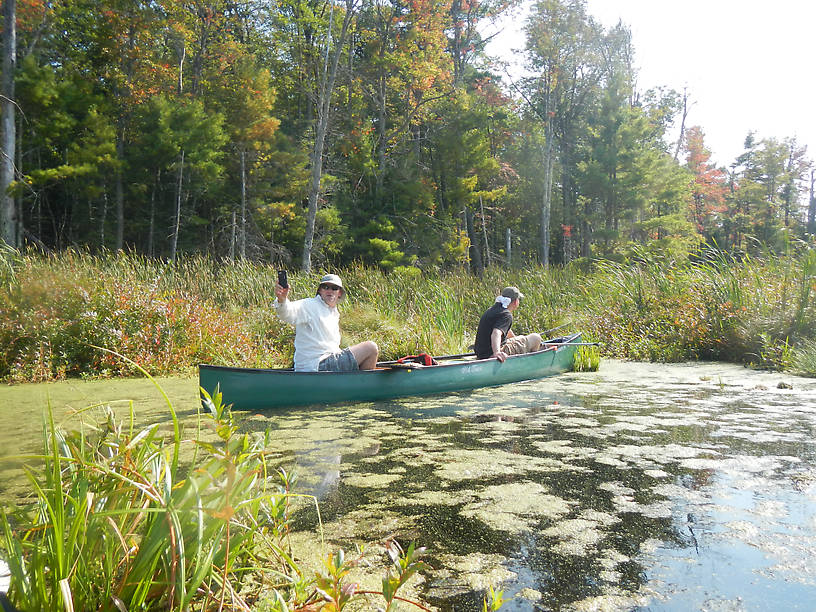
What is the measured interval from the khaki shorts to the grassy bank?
99 centimetres

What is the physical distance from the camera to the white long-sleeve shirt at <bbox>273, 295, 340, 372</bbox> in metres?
5.07

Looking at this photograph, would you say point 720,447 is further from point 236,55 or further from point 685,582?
point 236,55

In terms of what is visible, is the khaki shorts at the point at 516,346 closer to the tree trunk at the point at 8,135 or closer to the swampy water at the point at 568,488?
the swampy water at the point at 568,488

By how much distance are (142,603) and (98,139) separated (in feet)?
58.4

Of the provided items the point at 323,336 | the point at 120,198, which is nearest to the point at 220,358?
the point at 323,336

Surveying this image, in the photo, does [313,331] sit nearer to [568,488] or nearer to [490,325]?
[490,325]

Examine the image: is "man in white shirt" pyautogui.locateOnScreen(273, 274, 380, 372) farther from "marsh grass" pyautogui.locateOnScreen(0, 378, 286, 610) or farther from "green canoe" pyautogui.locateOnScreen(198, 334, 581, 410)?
"marsh grass" pyautogui.locateOnScreen(0, 378, 286, 610)

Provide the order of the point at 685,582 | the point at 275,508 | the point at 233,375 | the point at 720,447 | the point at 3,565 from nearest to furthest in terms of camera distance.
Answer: the point at 3,565, the point at 275,508, the point at 685,582, the point at 720,447, the point at 233,375

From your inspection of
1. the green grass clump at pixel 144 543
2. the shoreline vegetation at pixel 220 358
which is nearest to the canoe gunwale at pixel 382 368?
the shoreline vegetation at pixel 220 358

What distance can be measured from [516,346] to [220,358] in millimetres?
3372

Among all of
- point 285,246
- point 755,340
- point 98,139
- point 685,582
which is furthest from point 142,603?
point 285,246

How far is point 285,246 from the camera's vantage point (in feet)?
65.6

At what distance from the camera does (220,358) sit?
23.0 feet

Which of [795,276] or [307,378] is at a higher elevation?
[795,276]
